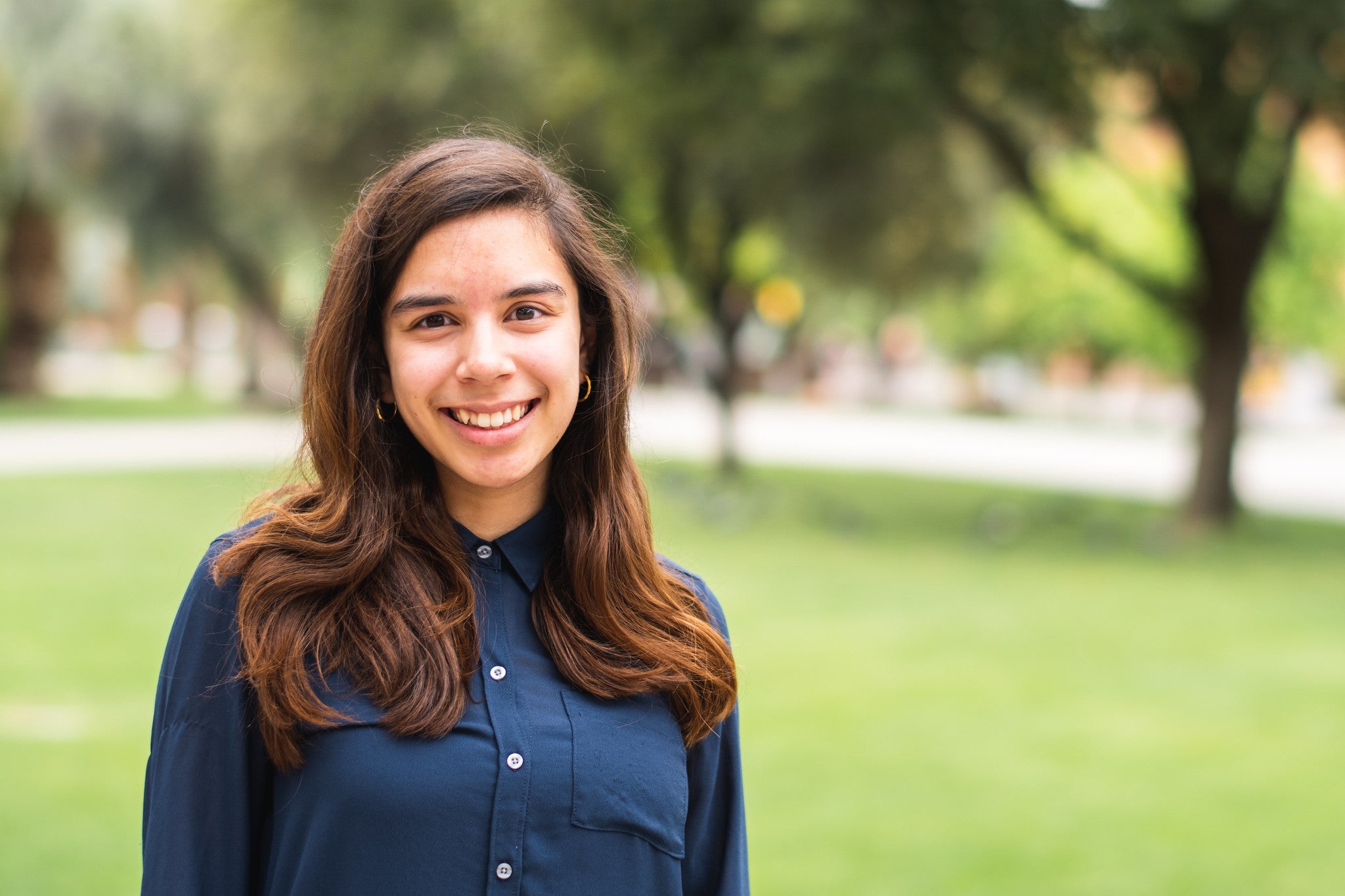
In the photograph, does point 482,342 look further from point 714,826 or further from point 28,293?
point 28,293

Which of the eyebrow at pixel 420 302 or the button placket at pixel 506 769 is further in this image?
the eyebrow at pixel 420 302

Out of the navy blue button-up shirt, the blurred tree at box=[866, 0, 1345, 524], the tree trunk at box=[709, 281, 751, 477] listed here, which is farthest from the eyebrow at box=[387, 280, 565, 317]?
the tree trunk at box=[709, 281, 751, 477]

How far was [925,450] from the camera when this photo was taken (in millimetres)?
28094

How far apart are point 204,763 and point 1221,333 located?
15984 millimetres

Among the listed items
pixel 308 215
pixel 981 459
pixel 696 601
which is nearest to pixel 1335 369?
pixel 981 459

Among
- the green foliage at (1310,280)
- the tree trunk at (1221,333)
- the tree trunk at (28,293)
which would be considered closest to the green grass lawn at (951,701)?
the tree trunk at (1221,333)

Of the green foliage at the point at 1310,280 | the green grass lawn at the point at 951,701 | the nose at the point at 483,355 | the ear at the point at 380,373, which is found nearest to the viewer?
the nose at the point at 483,355

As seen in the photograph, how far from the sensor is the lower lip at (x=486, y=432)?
1.99m

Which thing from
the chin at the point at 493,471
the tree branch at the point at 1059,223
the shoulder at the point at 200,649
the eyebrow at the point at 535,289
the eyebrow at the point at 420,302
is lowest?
the shoulder at the point at 200,649

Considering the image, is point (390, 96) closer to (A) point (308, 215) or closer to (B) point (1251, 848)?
(A) point (308, 215)

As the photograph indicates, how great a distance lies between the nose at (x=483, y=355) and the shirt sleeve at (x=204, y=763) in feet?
1.43

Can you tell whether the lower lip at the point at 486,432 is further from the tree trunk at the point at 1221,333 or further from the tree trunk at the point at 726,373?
the tree trunk at the point at 726,373

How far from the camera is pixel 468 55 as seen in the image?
1928cm

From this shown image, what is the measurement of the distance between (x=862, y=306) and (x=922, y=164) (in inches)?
983
